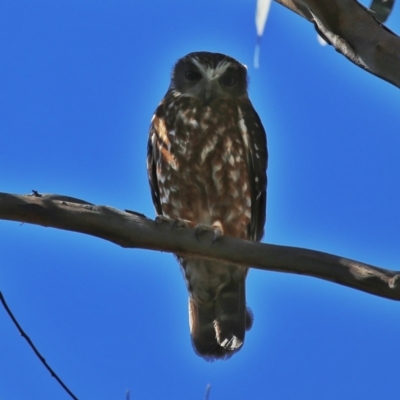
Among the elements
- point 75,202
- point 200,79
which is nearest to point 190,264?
point 200,79

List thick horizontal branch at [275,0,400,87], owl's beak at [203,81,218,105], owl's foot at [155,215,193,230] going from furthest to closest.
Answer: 1. owl's beak at [203,81,218,105]
2. owl's foot at [155,215,193,230]
3. thick horizontal branch at [275,0,400,87]

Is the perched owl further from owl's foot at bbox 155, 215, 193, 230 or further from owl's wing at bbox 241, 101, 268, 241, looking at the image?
owl's foot at bbox 155, 215, 193, 230

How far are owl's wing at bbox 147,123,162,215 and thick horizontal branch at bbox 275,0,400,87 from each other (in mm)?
2288

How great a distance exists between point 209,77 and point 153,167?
73cm

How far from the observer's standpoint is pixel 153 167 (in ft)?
16.8

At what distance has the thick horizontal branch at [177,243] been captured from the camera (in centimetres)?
261

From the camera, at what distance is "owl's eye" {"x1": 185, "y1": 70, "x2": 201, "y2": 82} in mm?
5488

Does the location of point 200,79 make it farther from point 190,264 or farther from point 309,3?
point 309,3

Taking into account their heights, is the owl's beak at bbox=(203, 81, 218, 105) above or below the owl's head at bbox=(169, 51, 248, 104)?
below

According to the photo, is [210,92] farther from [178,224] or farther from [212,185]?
[178,224]

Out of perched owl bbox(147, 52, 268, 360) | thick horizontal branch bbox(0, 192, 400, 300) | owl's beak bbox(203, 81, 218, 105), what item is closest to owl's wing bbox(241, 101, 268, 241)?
perched owl bbox(147, 52, 268, 360)

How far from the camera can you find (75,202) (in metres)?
2.89

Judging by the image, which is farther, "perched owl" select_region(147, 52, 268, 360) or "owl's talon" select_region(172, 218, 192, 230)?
"perched owl" select_region(147, 52, 268, 360)

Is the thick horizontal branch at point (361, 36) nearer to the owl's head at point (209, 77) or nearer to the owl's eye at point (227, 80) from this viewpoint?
the owl's head at point (209, 77)
